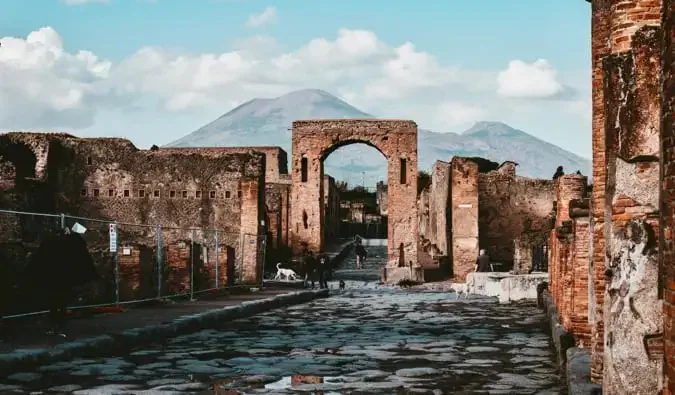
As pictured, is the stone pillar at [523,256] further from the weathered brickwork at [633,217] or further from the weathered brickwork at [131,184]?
the weathered brickwork at [633,217]

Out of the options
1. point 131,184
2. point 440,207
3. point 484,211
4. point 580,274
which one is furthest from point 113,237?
point 440,207

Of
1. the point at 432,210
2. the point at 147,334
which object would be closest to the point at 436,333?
the point at 147,334

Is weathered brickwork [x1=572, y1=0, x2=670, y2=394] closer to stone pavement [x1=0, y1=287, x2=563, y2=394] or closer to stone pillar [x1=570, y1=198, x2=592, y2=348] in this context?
stone pavement [x1=0, y1=287, x2=563, y2=394]

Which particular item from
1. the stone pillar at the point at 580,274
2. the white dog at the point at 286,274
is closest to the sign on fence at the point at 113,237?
the stone pillar at the point at 580,274

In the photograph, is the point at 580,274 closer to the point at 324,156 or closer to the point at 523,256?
the point at 523,256

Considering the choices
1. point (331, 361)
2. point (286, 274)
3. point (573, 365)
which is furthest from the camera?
point (286, 274)

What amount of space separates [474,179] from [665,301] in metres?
24.8

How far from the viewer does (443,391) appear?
7.13 meters

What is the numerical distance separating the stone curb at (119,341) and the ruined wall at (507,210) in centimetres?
1704

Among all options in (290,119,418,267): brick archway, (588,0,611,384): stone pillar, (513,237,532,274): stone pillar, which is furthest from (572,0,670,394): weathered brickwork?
(290,119,418,267): brick archway

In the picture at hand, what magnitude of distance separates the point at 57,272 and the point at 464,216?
19445mm

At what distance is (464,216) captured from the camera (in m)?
28.9

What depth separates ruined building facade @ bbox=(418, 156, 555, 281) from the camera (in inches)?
1134

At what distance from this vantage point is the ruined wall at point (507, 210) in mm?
31875
